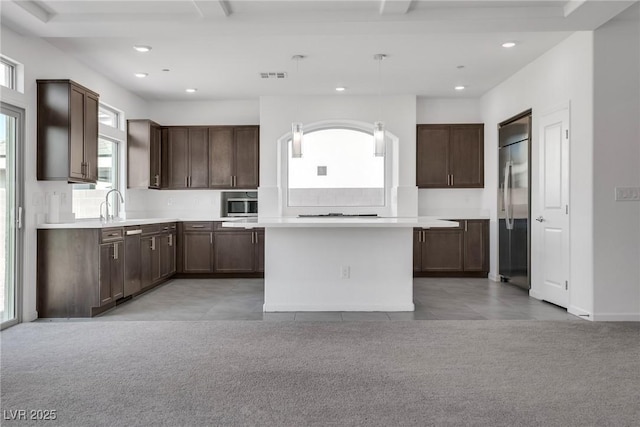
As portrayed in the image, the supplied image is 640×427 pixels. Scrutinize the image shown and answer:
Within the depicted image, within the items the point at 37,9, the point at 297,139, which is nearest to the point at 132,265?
the point at 297,139

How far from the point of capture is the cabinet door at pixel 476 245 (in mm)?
6969

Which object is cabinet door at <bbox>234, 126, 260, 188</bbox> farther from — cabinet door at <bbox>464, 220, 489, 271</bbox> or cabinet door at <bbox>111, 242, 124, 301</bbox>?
cabinet door at <bbox>464, 220, 489, 271</bbox>

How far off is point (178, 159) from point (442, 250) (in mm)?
4262

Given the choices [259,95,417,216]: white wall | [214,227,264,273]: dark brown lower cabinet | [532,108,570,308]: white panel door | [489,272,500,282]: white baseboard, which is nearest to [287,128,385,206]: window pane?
[259,95,417,216]: white wall

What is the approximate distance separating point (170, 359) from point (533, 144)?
15.0 feet

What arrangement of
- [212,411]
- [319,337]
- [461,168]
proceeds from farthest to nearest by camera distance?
1. [461,168]
2. [319,337]
3. [212,411]

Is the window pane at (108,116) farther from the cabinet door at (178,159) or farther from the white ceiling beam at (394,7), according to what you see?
the white ceiling beam at (394,7)

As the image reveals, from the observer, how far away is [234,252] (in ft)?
23.1

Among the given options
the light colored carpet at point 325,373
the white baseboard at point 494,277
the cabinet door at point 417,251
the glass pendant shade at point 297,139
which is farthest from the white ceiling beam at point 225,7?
the white baseboard at point 494,277

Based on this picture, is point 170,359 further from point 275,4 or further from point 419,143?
point 419,143

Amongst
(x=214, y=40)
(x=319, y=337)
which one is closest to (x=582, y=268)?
(x=319, y=337)

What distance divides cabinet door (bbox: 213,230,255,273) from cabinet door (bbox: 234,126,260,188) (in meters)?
0.79

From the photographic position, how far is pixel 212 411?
7.79 ft

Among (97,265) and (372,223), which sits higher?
(372,223)
